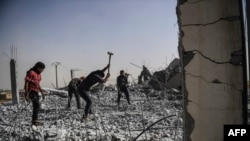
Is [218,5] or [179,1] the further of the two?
[179,1]

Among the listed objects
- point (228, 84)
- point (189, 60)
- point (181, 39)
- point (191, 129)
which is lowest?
point (191, 129)

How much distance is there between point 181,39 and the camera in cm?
218

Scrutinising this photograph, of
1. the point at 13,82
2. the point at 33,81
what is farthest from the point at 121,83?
the point at 33,81

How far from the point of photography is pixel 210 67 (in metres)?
2.03

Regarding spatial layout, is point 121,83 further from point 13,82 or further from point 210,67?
point 210,67

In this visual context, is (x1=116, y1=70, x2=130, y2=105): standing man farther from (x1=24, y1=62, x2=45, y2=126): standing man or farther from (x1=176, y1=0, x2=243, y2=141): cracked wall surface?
(x1=176, y1=0, x2=243, y2=141): cracked wall surface

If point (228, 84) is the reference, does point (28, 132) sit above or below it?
below

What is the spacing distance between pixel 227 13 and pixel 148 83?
13781 millimetres

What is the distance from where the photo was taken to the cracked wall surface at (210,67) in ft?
6.39

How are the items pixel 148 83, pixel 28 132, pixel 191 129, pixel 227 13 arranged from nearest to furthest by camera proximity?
pixel 227 13
pixel 191 129
pixel 28 132
pixel 148 83

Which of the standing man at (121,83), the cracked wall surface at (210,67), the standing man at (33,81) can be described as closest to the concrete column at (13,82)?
the standing man at (121,83)

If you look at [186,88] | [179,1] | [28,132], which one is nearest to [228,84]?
[186,88]

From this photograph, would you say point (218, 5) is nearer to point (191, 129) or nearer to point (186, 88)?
point (186, 88)

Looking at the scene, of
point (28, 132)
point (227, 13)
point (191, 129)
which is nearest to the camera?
point (227, 13)
